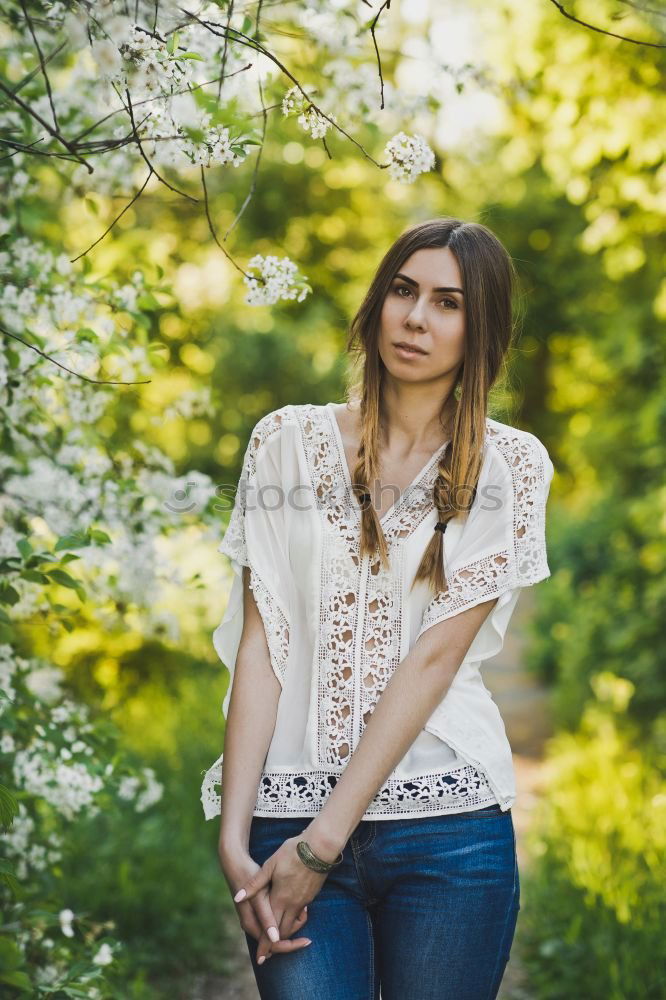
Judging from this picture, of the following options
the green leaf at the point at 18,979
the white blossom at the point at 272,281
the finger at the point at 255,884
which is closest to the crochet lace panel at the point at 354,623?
the finger at the point at 255,884

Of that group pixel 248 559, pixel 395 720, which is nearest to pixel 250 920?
pixel 395 720

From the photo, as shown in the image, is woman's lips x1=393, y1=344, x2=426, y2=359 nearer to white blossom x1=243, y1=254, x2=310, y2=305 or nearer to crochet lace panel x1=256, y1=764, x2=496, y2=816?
white blossom x1=243, y1=254, x2=310, y2=305

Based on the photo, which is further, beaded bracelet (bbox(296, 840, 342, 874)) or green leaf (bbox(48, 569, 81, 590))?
green leaf (bbox(48, 569, 81, 590))

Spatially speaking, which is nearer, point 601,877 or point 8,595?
point 8,595

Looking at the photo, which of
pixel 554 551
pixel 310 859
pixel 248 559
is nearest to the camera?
pixel 310 859

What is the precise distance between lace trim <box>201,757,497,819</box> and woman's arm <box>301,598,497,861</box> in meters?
0.05

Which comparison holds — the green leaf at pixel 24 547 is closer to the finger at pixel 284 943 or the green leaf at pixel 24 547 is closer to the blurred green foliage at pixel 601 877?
the finger at pixel 284 943

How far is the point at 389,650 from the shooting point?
6.31 ft

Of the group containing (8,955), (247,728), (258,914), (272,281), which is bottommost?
(8,955)

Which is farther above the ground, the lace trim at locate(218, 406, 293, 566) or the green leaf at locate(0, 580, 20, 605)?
the lace trim at locate(218, 406, 293, 566)

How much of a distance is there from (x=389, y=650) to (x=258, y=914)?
20.1 inches

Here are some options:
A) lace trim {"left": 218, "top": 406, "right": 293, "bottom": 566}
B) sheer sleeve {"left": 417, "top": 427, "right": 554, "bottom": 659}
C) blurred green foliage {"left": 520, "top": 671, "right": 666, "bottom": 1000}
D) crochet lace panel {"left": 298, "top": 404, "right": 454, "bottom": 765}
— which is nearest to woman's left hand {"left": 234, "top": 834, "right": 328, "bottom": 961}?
crochet lace panel {"left": 298, "top": 404, "right": 454, "bottom": 765}

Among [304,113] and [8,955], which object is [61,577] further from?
[304,113]

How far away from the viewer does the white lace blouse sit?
74.2 inches
